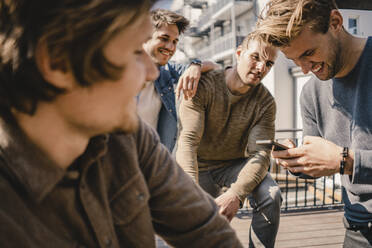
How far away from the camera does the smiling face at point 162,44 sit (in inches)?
122

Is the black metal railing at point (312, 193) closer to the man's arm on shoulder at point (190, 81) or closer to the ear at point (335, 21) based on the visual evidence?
the man's arm on shoulder at point (190, 81)

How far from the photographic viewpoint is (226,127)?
2748 mm

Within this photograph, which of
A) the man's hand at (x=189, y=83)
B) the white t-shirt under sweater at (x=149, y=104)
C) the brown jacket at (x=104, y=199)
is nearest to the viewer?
the brown jacket at (x=104, y=199)

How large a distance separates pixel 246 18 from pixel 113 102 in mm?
19635

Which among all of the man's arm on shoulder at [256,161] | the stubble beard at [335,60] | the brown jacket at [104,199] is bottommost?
the man's arm on shoulder at [256,161]

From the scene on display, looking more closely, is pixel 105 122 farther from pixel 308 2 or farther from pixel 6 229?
pixel 308 2

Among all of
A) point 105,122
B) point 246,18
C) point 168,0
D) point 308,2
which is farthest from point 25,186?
point 246,18

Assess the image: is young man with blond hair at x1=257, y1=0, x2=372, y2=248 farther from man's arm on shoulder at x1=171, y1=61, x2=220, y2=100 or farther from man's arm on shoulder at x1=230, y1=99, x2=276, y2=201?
man's arm on shoulder at x1=171, y1=61, x2=220, y2=100

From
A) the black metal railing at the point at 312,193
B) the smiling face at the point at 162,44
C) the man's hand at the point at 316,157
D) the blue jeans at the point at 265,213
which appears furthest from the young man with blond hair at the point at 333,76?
the black metal railing at the point at 312,193

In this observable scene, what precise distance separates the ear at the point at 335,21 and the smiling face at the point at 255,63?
2.35ft

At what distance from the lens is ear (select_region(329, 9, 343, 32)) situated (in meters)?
1.87

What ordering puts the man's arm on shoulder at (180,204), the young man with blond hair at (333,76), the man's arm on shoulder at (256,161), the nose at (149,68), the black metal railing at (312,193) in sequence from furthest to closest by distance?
the black metal railing at (312,193)
the man's arm on shoulder at (256,161)
the young man with blond hair at (333,76)
the man's arm on shoulder at (180,204)
the nose at (149,68)

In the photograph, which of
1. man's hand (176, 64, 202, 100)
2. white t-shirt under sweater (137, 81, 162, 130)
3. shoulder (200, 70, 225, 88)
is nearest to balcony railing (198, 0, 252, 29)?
white t-shirt under sweater (137, 81, 162, 130)

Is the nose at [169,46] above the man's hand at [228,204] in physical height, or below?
above
